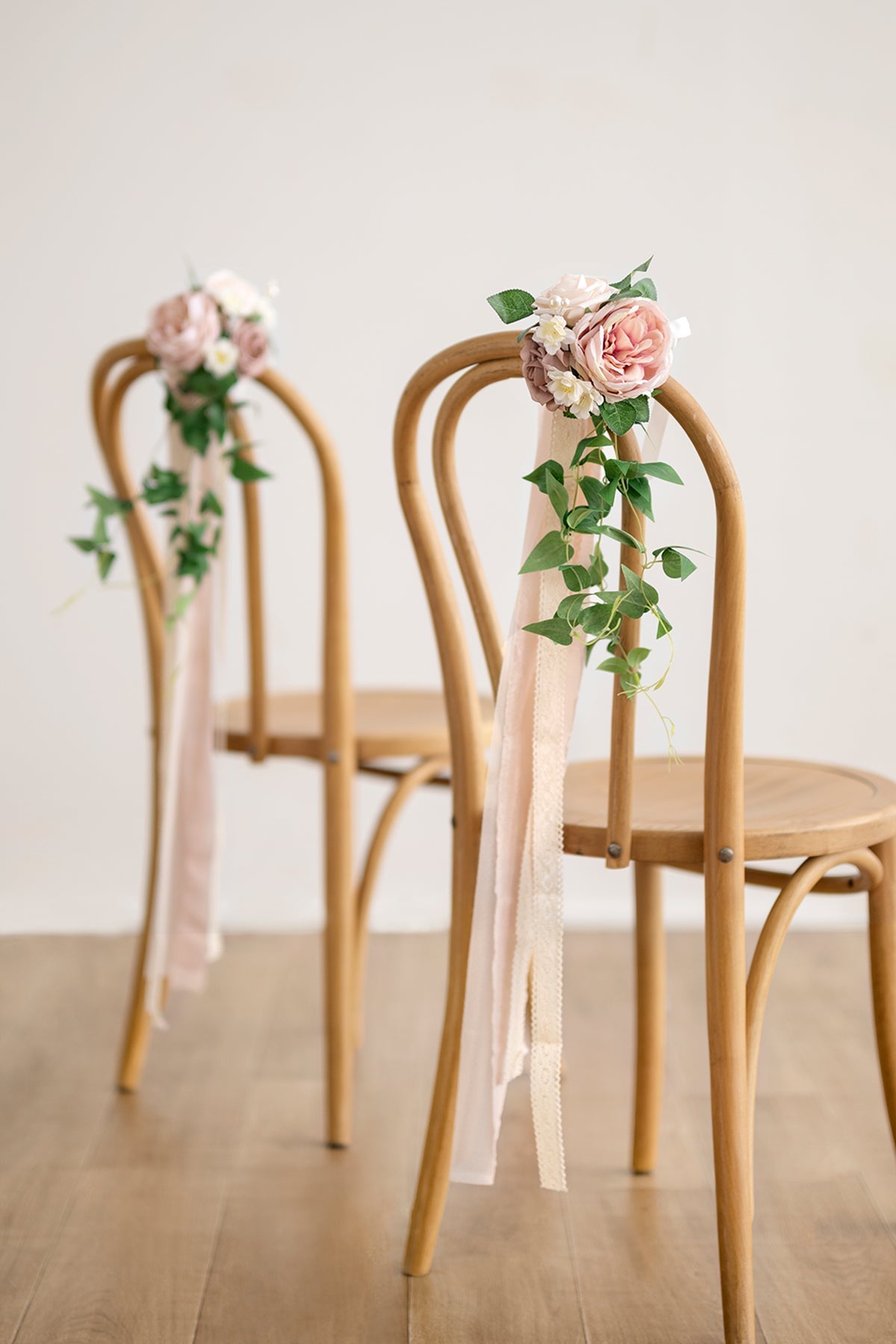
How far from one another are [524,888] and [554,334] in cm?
50

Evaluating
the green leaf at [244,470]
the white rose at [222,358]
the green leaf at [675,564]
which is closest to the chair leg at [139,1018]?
the green leaf at [244,470]

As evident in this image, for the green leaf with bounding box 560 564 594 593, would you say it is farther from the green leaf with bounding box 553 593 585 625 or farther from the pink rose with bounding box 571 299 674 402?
the pink rose with bounding box 571 299 674 402

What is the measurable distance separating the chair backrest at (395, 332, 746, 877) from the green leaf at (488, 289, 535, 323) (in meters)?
0.05

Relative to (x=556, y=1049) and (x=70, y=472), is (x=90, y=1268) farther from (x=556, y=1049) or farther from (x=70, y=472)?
(x=70, y=472)

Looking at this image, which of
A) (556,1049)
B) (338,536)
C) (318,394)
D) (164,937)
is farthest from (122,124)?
(556,1049)

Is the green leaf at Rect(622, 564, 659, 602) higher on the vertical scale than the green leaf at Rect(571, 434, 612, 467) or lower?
lower

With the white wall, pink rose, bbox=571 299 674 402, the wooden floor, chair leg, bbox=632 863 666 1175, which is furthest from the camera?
the white wall

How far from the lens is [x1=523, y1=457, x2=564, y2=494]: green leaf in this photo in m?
1.22

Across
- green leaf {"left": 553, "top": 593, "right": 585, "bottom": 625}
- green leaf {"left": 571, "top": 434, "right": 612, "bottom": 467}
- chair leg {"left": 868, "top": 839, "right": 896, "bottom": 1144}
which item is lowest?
chair leg {"left": 868, "top": 839, "right": 896, "bottom": 1144}

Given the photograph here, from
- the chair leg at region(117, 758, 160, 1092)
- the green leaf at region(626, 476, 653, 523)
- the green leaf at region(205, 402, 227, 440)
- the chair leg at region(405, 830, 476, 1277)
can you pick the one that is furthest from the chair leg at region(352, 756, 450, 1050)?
the green leaf at region(626, 476, 653, 523)

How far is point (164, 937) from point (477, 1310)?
678mm

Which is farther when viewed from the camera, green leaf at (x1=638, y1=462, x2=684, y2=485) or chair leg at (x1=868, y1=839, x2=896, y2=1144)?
chair leg at (x1=868, y1=839, x2=896, y2=1144)

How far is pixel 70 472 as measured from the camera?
267 cm

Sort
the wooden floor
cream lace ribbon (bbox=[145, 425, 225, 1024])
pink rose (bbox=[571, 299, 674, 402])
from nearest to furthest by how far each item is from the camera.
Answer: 1. pink rose (bbox=[571, 299, 674, 402])
2. the wooden floor
3. cream lace ribbon (bbox=[145, 425, 225, 1024])
